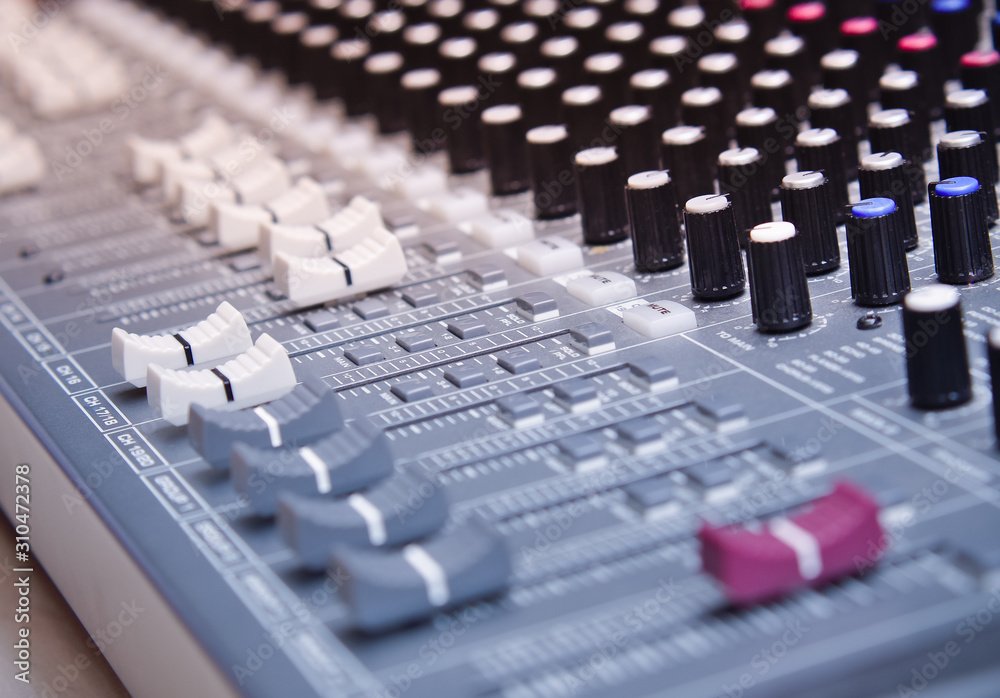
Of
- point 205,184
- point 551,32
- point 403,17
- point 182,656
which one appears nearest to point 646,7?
point 551,32

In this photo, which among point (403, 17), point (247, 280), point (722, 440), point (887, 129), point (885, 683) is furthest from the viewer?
point (403, 17)

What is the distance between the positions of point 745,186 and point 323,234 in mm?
807

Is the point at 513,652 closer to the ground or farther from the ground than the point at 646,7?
closer to the ground

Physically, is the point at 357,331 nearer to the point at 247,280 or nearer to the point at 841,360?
the point at 247,280

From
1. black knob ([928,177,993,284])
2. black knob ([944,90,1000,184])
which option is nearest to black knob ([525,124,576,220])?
black knob ([944,90,1000,184])

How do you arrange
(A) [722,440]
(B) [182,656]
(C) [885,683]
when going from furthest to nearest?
(A) [722,440], (B) [182,656], (C) [885,683]

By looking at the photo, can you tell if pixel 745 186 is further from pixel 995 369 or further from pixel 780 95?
pixel 995 369

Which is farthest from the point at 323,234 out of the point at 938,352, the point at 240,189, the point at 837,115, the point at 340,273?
the point at 938,352

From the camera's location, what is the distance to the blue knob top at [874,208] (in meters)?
1.84

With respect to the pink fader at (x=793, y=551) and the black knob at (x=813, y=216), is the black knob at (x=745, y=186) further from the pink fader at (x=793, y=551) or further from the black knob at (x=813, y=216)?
the pink fader at (x=793, y=551)

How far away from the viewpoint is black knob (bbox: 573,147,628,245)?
2.35 meters

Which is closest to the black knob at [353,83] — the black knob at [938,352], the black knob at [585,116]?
the black knob at [585,116]

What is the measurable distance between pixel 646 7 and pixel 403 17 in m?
0.74

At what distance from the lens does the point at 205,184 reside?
115 inches
